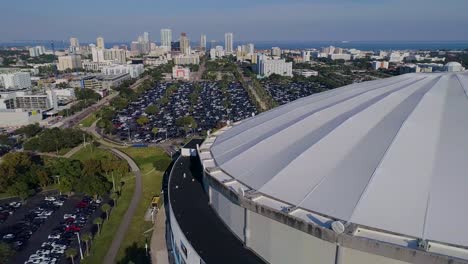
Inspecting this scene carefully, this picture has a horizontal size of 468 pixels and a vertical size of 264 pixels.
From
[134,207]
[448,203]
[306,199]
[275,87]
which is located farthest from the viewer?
[275,87]

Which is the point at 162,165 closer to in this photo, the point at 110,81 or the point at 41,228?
the point at 41,228

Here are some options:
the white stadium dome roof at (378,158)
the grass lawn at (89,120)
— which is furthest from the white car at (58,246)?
the grass lawn at (89,120)

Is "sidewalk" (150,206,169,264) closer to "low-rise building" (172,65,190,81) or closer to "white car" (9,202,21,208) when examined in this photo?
"white car" (9,202,21,208)

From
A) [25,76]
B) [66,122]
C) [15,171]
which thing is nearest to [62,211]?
[15,171]

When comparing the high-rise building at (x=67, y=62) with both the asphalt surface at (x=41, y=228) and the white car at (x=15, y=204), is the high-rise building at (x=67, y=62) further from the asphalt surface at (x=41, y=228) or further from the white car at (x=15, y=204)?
the white car at (x=15, y=204)

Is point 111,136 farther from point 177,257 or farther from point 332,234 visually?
point 332,234

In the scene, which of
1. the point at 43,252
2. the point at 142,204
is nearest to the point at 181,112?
the point at 142,204

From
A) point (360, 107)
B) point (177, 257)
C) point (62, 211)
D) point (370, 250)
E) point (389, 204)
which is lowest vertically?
point (62, 211)
